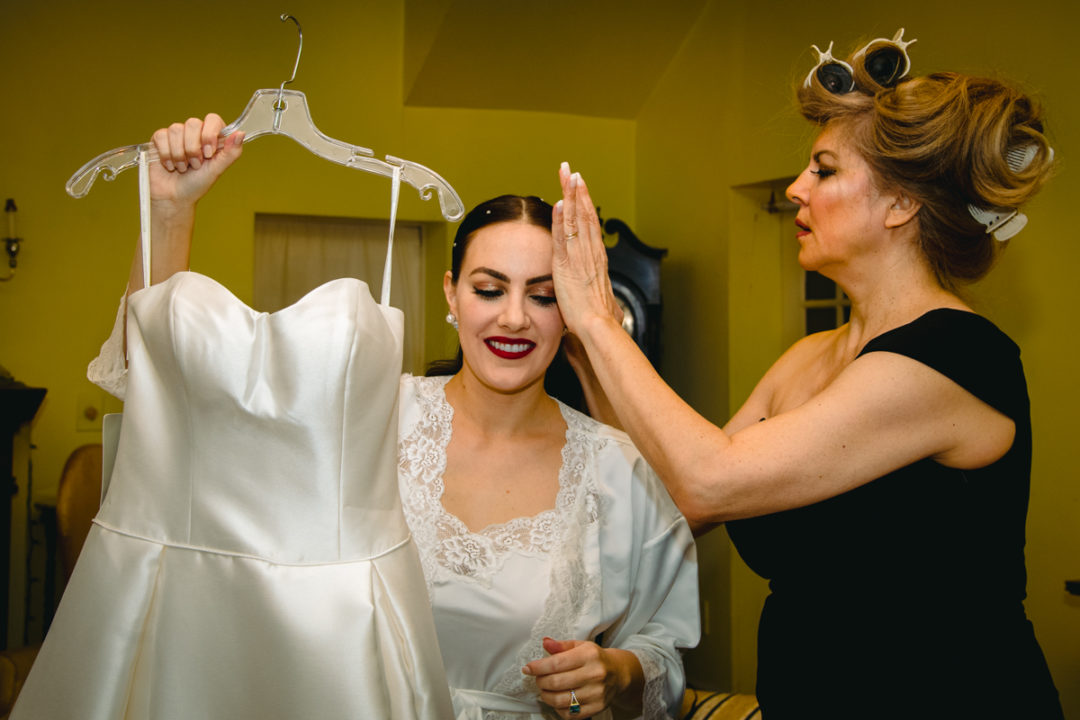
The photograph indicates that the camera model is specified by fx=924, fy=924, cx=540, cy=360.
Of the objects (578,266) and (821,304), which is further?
(821,304)

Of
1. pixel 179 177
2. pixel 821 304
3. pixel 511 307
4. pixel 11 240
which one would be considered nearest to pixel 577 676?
pixel 511 307

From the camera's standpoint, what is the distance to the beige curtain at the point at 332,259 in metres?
4.74

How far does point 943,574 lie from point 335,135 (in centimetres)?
381

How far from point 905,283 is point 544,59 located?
3.32 metres

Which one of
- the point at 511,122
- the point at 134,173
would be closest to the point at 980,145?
the point at 511,122

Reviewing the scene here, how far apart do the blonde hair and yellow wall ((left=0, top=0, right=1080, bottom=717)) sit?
221 centimetres

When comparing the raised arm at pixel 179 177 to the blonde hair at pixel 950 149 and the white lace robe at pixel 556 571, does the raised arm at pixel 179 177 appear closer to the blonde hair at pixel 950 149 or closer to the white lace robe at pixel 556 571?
the white lace robe at pixel 556 571

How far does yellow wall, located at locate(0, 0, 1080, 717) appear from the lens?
4055 mm

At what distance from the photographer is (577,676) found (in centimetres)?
142

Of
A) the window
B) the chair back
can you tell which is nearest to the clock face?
the window

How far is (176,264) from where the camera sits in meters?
1.32

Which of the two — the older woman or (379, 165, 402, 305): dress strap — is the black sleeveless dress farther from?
(379, 165, 402, 305): dress strap

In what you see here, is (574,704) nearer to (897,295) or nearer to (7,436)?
(897,295)

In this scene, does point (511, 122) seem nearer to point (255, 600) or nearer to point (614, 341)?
point (614, 341)
